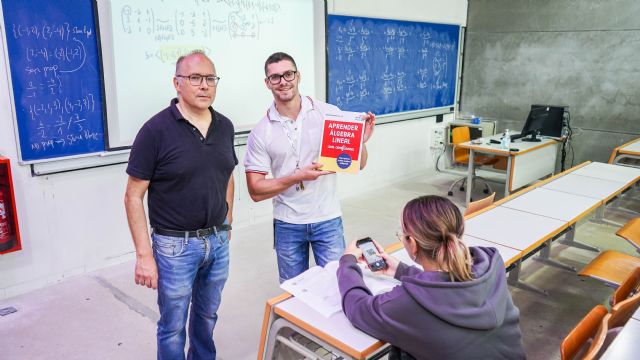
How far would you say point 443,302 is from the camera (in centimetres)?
132

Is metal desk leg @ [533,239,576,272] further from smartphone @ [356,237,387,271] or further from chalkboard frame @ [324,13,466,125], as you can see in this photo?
Result: chalkboard frame @ [324,13,466,125]

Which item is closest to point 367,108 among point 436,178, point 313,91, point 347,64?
point 347,64

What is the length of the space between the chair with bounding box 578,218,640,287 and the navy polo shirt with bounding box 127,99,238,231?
86.9 inches

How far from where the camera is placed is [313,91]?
5.11 m

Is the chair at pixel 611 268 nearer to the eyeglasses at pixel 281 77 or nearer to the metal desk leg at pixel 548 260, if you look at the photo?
the metal desk leg at pixel 548 260

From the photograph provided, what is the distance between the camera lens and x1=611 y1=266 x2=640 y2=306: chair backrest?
210 centimetres

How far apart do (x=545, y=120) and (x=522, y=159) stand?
2.65 feet

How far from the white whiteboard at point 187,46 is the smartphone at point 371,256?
254cm

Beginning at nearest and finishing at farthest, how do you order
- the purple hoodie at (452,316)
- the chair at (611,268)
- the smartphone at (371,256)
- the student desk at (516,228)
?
the purple hoodie at (452,316) → the smartphone at (371,256) → the student desk at (516,228) → the chair at (611,268)

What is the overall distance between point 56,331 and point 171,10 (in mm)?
2462

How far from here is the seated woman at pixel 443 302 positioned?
1.33 meters

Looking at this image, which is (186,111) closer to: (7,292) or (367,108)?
(7,292)

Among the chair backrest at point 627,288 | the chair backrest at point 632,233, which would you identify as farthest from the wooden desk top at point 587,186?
the chair backrest at point 627,288

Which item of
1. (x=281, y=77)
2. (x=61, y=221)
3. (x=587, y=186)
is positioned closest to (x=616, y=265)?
(x=587, y=186)
